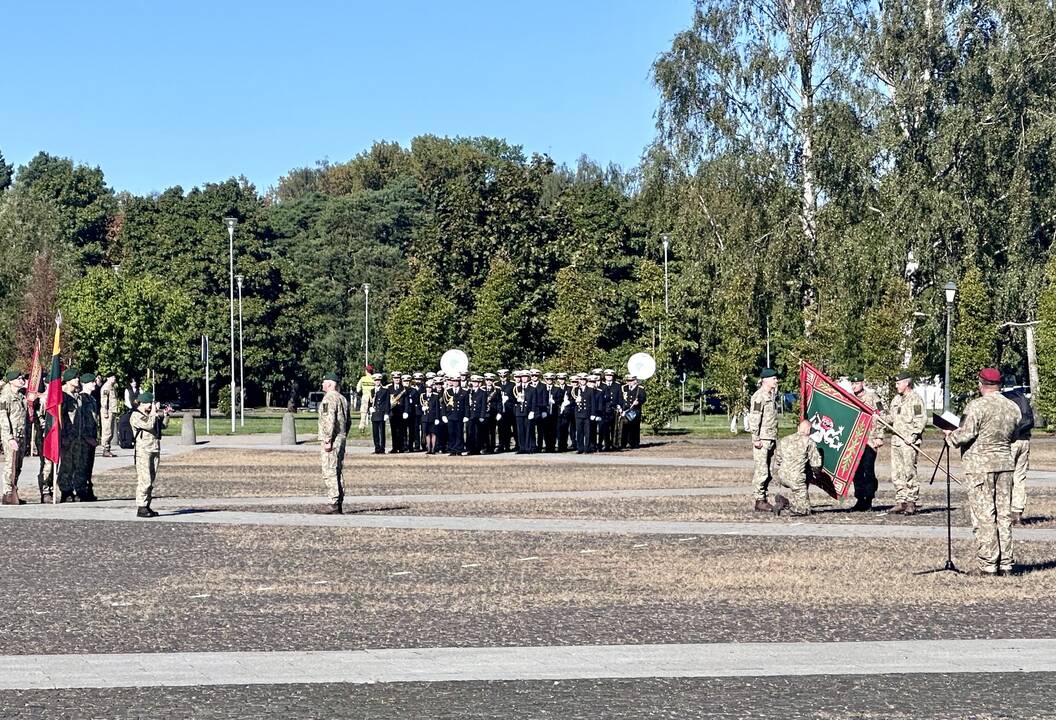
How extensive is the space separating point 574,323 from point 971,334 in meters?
23.8

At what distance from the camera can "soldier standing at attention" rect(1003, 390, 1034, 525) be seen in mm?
16334

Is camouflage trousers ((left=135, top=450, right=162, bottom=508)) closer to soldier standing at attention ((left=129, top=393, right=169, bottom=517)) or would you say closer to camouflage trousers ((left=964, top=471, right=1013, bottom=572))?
soldier standing at attention ((left=129, top=393, right=169, bottom=517))

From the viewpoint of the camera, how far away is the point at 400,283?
298ft

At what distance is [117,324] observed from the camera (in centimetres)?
7425

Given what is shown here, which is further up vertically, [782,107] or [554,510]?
[782,107]

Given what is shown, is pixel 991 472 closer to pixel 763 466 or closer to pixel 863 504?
pixel 763 466

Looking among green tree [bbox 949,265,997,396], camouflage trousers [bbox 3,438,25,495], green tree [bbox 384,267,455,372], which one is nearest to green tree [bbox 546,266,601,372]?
green tree [bbox 384,267,455,372]

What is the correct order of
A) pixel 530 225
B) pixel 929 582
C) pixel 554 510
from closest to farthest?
pixel 929 582
pixel 554 510
pixel 530 225

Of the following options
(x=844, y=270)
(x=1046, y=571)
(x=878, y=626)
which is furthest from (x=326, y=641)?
(x=844, y=270)

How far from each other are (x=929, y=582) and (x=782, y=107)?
41.3m

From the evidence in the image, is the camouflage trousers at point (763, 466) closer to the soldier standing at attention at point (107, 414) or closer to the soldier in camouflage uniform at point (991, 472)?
the soldier in camouflage uniform at point (991, 472)

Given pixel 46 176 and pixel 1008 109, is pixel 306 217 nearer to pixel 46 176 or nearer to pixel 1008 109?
pixel 46 176

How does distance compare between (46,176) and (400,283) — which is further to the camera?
(46,176)

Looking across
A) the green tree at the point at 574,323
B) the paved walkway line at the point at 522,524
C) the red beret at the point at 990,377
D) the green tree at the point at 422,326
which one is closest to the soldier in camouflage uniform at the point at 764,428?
the paved walkway line at the point at 522,524
